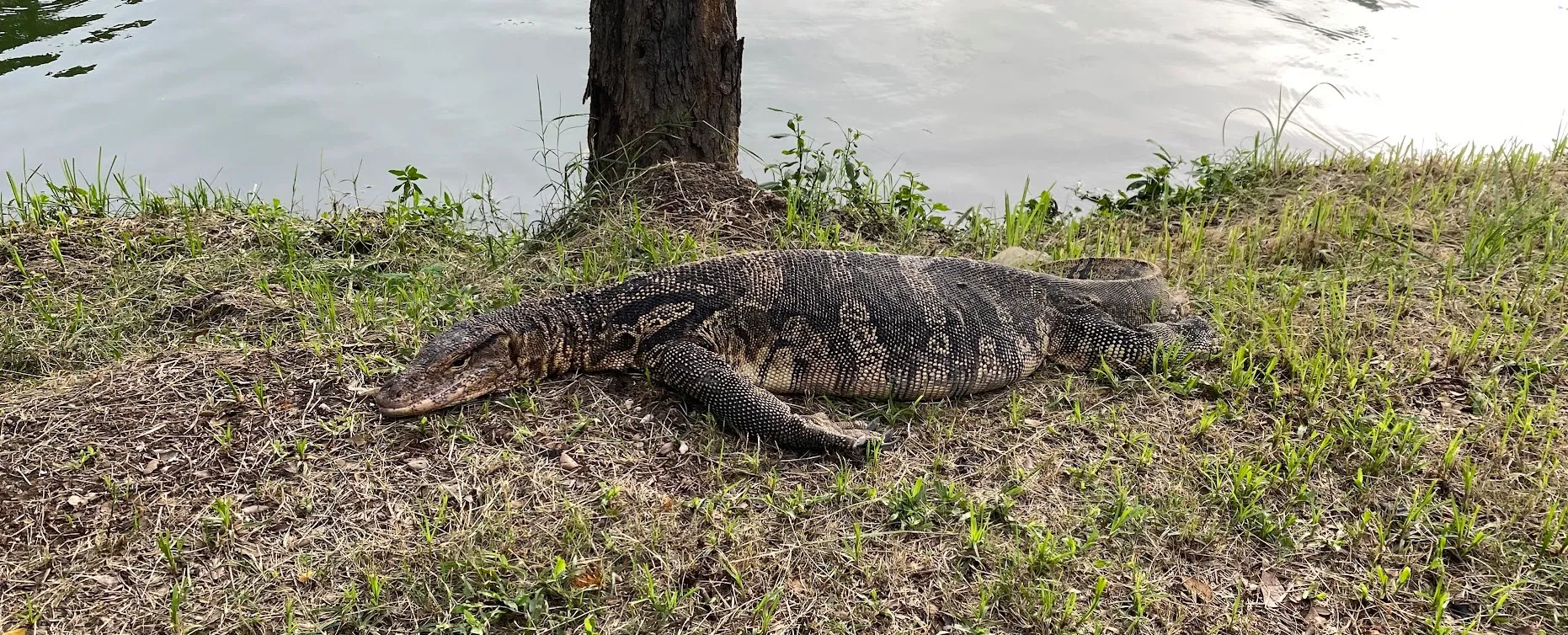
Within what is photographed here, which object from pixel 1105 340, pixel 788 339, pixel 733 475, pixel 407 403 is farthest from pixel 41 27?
pixel 1105 340

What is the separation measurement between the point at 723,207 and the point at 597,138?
0.98 meters

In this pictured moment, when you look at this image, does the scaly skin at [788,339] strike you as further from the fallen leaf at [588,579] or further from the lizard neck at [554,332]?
the fallen leaf at [588,579]

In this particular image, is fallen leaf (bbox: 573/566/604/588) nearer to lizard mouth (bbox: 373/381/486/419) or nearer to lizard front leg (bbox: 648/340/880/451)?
lizard front leg (bbox: 648/340/880/451)

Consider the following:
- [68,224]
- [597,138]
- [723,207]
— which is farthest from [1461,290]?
[68,224]

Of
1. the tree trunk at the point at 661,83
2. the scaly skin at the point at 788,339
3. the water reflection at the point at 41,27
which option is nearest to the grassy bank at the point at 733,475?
the scaly skin at the point at 788,339

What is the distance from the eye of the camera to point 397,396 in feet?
13.5

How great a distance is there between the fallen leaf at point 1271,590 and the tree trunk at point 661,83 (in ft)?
13.5

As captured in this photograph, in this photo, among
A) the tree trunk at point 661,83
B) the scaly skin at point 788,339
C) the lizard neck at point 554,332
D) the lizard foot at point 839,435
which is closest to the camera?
the lizard foot at point 839,435

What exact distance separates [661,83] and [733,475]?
303 cm

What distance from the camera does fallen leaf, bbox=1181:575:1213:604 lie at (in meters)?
3.51

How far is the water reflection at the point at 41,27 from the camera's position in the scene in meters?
10.3

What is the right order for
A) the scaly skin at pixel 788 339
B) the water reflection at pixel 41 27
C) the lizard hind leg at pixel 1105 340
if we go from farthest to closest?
the water reflection at pixel 41 27, the lizard hind leg at pixel 1105 340, the scaly skin at pixel 788 339

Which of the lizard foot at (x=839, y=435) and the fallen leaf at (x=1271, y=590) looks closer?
the fallen leaf at (x=1271, y=590)

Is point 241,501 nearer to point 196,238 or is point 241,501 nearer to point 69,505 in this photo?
point 69,505
